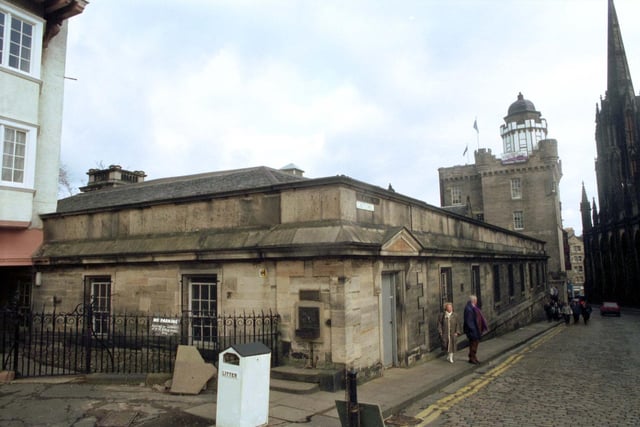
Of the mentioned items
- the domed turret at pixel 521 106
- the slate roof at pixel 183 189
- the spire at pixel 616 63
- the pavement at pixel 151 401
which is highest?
the spire at pixel 616 63

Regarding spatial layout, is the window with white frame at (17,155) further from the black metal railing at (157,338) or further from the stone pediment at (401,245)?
the stone pediment at (401,245)

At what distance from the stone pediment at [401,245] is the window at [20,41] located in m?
11.7

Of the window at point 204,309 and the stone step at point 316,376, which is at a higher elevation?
the window at point 204,309

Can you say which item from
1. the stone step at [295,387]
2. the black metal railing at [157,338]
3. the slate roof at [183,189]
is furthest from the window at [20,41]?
the stone step at [295,387]

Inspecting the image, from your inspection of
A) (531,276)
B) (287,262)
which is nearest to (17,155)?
(287,262)

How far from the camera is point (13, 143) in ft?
41.6

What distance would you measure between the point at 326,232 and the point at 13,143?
10253 mm

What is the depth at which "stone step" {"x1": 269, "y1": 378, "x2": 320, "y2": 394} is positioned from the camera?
304 inches

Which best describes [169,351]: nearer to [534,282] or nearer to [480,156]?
[534,282]

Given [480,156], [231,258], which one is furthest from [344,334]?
[480,156]

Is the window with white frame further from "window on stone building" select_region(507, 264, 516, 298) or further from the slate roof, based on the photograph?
"window on stone building" select_region(507, 264, 516, 298)

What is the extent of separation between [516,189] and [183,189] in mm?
50432

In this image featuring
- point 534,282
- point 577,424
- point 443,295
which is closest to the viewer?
point 577,424

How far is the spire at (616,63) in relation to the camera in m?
64.8
